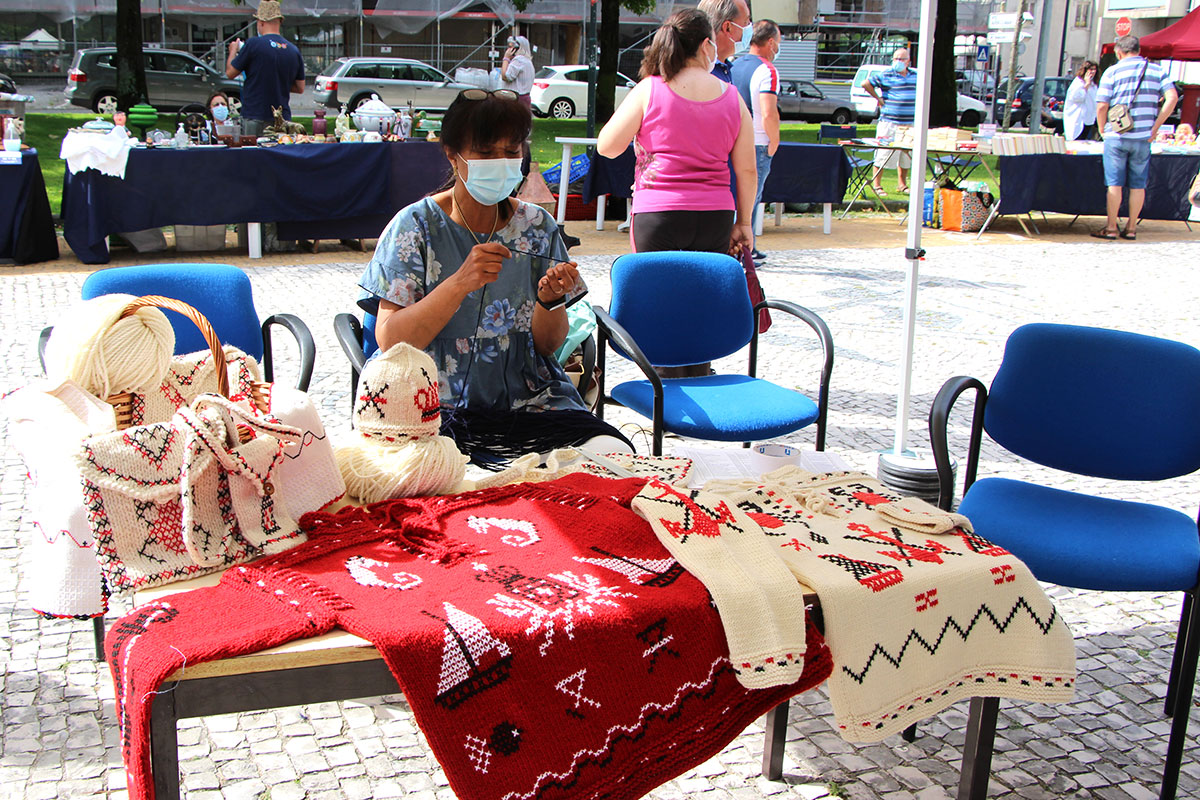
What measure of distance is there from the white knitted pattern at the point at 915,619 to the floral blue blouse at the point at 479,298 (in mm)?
1090

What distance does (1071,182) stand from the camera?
10.9 metres

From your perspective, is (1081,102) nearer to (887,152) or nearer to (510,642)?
(887,152)

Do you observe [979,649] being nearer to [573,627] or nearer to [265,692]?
[573,627]

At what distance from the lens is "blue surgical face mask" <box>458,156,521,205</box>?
264cm

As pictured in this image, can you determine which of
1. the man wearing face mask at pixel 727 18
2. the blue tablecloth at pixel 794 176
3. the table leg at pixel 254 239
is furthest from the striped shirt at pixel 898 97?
the man wearing face mask at pixel 727 18

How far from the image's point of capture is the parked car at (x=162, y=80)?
21656 mm

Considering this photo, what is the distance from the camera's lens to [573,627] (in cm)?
155

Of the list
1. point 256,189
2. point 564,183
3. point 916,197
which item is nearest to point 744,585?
point 916,197

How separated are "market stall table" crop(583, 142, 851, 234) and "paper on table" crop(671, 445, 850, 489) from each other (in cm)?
737

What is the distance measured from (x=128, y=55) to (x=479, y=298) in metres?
14.1

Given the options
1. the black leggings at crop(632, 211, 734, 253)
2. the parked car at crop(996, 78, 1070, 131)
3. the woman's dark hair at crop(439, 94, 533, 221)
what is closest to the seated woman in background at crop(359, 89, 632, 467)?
the woman's dark hair at crop(439, 94, 533, 221)

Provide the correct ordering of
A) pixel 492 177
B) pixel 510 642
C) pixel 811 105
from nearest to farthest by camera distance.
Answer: pixel 510 642 → pixel 492 177 → pixel 811 105

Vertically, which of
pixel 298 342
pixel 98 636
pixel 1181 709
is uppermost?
pixel 298 342

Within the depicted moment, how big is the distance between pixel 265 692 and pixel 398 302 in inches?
56.6
